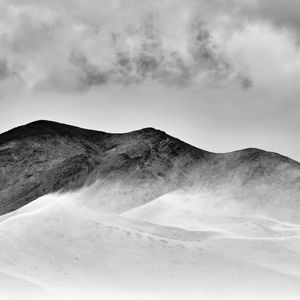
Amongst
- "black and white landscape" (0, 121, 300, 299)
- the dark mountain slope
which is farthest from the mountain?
"black and white landscape" (0, 121, 300, 299)

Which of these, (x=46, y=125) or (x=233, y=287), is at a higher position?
(x=46, y=125)

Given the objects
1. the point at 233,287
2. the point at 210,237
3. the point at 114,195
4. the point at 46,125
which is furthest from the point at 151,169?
the point at 233,287

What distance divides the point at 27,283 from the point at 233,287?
9.34 m

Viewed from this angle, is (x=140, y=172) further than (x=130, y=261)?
Yes

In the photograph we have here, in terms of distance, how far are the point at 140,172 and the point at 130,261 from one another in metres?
69.5

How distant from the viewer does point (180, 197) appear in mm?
92938

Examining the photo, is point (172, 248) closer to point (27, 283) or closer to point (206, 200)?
point (27, 283)

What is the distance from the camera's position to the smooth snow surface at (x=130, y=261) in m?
26.5

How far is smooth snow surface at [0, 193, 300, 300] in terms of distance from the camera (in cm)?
2648

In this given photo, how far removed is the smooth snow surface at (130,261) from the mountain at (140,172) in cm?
4911

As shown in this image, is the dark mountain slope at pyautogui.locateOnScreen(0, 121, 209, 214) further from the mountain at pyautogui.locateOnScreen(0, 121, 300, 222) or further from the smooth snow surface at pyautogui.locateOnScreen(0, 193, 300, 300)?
the smooth snow surface at pyautogui.locateOnScreen(0, 193, 300, 300)

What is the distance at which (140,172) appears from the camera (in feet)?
326

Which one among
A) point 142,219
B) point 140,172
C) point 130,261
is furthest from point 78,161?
point 130,261

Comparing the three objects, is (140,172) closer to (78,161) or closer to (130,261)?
(78,161)
